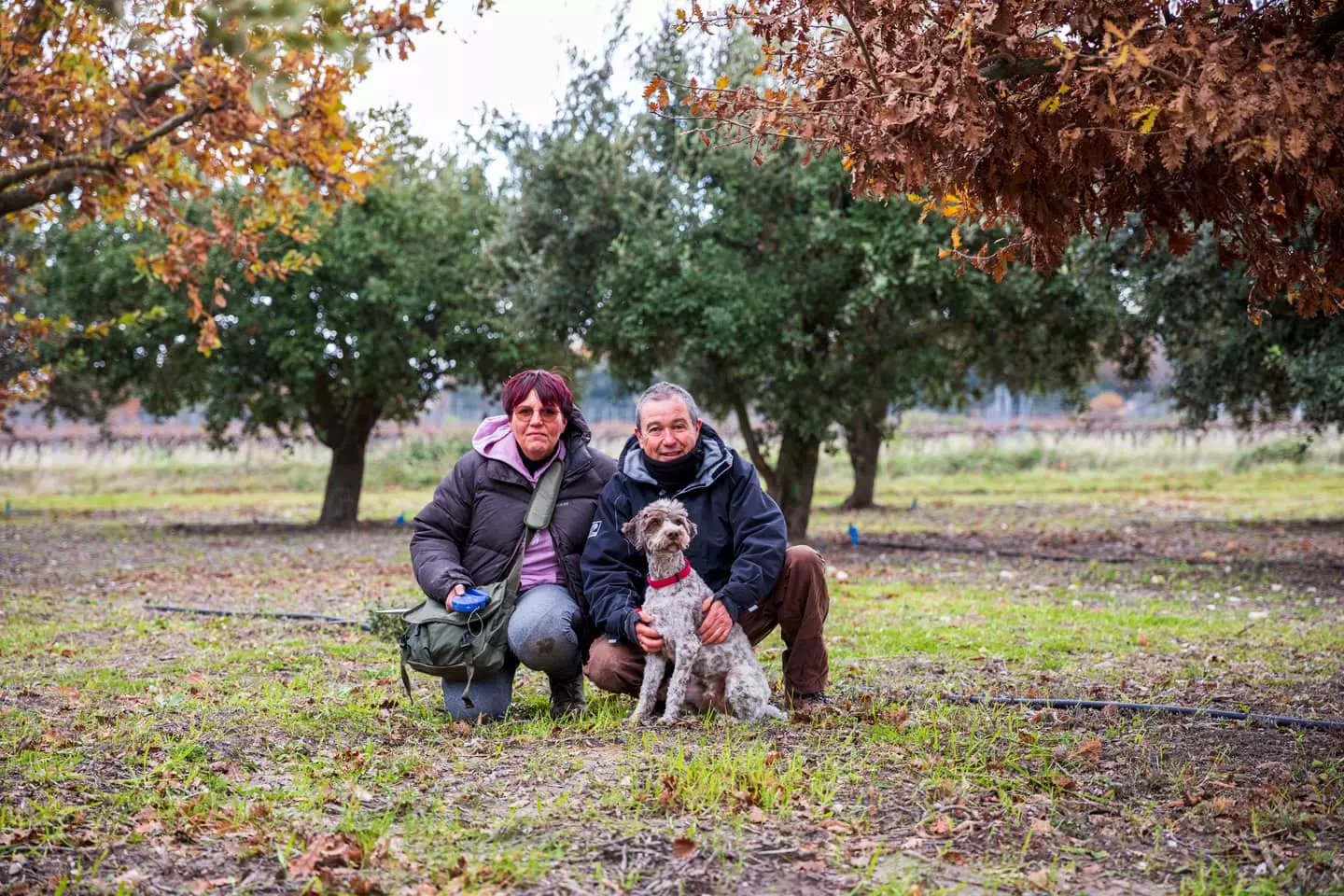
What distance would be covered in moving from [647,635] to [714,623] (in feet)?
1.03

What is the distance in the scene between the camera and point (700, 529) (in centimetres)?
561

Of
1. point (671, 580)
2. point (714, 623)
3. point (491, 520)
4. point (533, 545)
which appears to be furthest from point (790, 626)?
point (491, 520)

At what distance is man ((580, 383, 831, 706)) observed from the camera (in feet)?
18.0

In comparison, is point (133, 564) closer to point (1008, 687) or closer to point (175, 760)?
point (175, 760)

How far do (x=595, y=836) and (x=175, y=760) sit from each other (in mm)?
2063

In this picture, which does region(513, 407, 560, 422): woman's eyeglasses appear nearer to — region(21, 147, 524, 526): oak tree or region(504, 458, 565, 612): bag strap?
region(504, 458, 565, 612): bag strap

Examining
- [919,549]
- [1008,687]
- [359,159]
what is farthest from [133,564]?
[1008,687]

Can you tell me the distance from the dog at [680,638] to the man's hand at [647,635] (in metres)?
0.02

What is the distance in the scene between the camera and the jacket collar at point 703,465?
558cm

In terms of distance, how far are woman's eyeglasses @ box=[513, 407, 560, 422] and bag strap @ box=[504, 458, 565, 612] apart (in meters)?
0.27

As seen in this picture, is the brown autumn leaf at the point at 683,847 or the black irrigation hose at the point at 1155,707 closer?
the brown autumn leaf at the point at 683,847

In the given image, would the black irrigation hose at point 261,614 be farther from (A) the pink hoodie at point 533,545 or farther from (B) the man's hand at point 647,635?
(B) the man's hand at point 647,635

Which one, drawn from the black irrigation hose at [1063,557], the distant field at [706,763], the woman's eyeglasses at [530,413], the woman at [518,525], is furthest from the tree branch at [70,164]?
the black irrigation hose at [1063,557]

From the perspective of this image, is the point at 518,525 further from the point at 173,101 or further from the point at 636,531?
the point at 173,101
